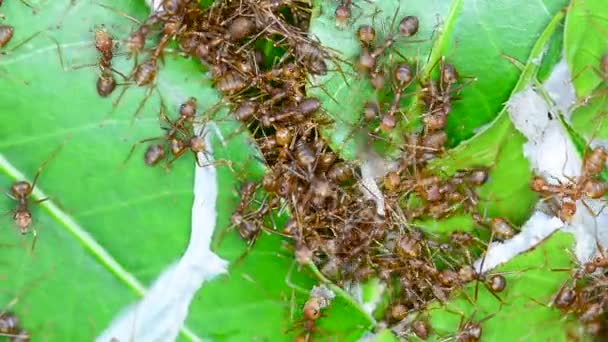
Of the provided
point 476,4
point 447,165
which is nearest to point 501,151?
point 447,165

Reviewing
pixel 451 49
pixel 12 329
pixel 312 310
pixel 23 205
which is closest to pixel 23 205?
pixel 23 205

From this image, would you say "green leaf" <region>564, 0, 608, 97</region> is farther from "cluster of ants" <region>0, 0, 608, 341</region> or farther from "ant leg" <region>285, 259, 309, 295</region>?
"ant leg" <region>285, 259, 309, 295</region>

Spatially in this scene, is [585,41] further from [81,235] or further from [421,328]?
[81,235]

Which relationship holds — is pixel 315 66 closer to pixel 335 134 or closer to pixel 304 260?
pixel 335 134

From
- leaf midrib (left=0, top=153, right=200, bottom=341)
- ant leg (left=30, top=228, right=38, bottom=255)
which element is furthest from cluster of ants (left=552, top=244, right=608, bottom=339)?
ant leg (left=30, top=228, right=38, bottom=255)

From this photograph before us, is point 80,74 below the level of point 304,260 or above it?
above

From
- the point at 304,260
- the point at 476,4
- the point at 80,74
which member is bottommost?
the point at 304,260
